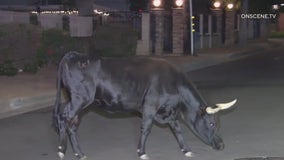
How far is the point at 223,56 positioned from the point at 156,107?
66.8 feet

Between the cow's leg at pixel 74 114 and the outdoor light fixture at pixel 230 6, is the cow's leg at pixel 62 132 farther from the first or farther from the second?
the outdoor light fixture at pixel 230 6

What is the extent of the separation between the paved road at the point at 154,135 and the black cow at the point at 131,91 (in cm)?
53

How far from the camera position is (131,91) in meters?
8.17

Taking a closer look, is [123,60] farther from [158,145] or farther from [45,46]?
[45,46]

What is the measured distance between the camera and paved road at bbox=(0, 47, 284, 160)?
28.6 feet

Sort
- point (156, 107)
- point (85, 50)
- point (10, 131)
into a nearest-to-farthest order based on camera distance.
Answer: point (156, 107) < point (10, 131) < point (85, 50)

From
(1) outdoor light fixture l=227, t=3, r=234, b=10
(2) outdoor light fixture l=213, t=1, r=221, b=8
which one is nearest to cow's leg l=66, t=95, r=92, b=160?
(2) outdoor light fixture l=213, t=1, r=221, b=8

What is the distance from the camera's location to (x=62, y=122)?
8227 mm

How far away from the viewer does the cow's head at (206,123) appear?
7.98 metres

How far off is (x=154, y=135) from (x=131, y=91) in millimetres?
2022

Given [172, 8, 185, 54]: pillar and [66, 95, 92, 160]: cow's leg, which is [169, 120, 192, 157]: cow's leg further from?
[172, 8, 185, 54]: pillar

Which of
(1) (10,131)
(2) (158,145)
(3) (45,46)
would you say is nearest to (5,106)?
(1) (10,131)

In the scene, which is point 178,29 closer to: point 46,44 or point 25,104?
point 46,44

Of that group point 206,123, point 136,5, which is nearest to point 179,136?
point 206,123
